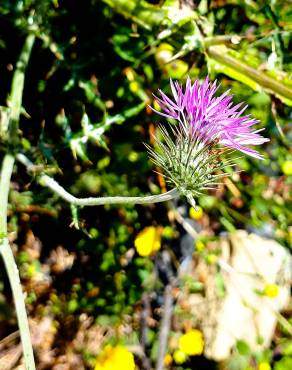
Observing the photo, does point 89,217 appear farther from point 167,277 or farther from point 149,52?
point 149,52

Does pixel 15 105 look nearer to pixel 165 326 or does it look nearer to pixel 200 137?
pixel 200 137

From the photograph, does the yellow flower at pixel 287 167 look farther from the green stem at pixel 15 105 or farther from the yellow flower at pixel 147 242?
the green stem at pixel 15 105

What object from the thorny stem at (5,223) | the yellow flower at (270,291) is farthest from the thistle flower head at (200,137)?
the yellow flower at (270,291)

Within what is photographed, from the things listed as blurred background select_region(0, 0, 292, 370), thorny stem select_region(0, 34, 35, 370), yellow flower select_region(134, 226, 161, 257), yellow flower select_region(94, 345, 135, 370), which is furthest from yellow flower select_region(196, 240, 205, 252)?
thorny stem select_region(0, 34, 35, 370)

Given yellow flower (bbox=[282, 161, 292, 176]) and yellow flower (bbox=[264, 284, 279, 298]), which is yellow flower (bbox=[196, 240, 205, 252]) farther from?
yellow flower (bbox=[282, 161, 292, 176])

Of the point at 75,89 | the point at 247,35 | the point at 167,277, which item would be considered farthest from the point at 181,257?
the point at 247,35
